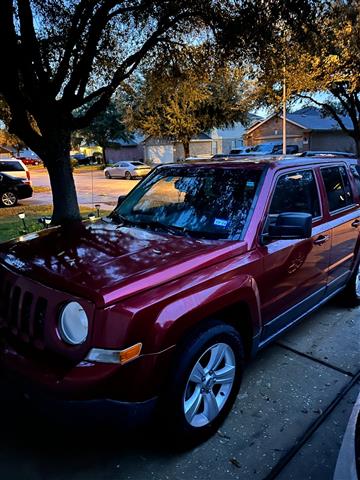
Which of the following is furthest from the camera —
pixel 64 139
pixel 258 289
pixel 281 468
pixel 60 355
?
pixel 64 139

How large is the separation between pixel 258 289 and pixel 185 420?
1.00m

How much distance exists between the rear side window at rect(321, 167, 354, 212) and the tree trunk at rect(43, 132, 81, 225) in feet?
19.1

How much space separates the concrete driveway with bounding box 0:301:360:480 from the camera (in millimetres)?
2299

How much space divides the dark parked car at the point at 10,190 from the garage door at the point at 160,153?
105 ft

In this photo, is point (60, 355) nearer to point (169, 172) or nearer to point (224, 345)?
point (224, 345)

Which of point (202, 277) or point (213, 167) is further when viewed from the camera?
point (213, 167)

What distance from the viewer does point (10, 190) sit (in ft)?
50.8

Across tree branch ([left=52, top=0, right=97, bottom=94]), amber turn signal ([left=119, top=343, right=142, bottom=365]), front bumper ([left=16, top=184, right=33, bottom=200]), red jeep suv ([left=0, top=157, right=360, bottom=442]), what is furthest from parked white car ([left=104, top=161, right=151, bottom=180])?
amber turn signal ([left=119, top=343, right=142, bottom=365])

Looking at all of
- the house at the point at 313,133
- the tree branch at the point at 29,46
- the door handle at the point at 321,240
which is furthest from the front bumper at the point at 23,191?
the house at the point at 313,133

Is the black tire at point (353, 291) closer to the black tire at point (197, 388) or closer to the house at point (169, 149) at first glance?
the black tire at point (197, 388)

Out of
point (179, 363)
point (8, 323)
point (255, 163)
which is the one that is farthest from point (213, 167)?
point (8, 323)

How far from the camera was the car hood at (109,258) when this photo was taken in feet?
7.09

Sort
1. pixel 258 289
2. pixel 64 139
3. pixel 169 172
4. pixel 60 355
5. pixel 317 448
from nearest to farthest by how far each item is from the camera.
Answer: pixel 60 355, pixel 317 448, pixel 258 289, pixel 169 172, pixel 64 139

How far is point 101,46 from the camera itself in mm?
9023
